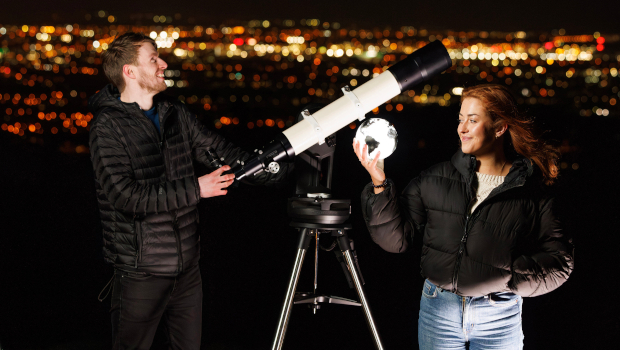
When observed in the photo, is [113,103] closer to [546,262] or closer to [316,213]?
[316,213]

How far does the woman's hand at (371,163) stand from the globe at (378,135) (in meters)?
0.02

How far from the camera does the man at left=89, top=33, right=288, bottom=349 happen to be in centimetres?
194

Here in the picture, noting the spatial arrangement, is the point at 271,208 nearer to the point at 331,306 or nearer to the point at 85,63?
the point at 331,306

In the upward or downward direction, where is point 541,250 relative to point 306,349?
upward

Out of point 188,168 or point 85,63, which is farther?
point 85,63

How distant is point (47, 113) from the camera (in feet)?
74.1

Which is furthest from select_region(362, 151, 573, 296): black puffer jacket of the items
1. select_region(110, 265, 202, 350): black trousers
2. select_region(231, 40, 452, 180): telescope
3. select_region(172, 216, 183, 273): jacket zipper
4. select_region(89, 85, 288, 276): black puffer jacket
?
select_region(110, 265, 202, 350): black trousers

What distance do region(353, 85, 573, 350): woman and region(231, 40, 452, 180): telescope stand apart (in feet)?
0.65

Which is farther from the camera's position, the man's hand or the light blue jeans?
the man's hand

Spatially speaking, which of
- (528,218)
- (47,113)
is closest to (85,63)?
(47,113)

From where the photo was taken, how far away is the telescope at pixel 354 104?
1.71m

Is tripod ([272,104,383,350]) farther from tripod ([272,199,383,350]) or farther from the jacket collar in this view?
the jacket collar

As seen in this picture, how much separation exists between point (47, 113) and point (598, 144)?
23059mm

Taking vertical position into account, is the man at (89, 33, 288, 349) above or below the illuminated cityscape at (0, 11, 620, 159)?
below
